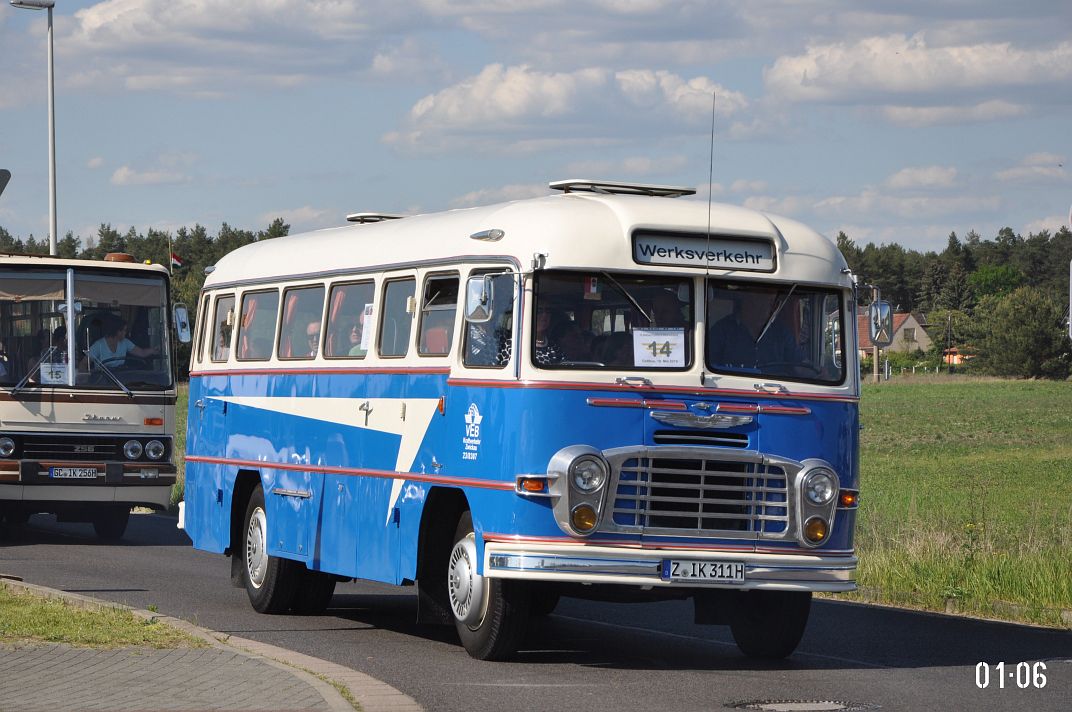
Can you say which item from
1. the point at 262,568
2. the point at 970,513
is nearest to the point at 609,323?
the point at 262,568

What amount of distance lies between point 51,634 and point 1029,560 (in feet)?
27.8

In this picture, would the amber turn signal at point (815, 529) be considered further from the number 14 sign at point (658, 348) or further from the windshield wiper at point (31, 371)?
the windshield wiper at point (31, 371)

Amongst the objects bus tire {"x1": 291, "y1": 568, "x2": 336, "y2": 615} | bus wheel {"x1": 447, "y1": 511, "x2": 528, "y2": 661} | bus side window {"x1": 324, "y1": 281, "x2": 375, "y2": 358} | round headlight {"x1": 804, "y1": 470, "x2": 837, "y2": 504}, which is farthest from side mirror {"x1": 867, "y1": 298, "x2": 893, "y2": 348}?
bus tire {"x1": 291, "y1": 568, "x2": 336, "y2": 615}

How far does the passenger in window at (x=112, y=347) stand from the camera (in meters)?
22.1

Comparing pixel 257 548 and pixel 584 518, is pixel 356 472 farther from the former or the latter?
pixel 584 518

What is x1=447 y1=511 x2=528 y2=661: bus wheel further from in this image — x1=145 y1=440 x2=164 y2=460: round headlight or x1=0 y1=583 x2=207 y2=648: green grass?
x1=145 y1=440 x2=164 y2=460: round headlight

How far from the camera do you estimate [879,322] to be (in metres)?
12.6

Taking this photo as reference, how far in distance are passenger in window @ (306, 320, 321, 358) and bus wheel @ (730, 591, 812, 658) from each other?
4.27 meters

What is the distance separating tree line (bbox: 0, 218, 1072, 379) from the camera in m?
126

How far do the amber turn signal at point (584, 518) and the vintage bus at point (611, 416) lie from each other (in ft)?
0.06

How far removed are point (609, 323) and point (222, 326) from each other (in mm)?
6469

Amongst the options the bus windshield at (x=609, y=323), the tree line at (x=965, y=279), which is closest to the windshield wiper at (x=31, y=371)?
the bus windshield at (x=609, y=323)

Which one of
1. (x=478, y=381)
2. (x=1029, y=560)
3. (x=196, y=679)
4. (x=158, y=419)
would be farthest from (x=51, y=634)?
(x=158, y=419)

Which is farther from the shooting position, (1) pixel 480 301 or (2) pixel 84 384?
(2) pixel 84 384
